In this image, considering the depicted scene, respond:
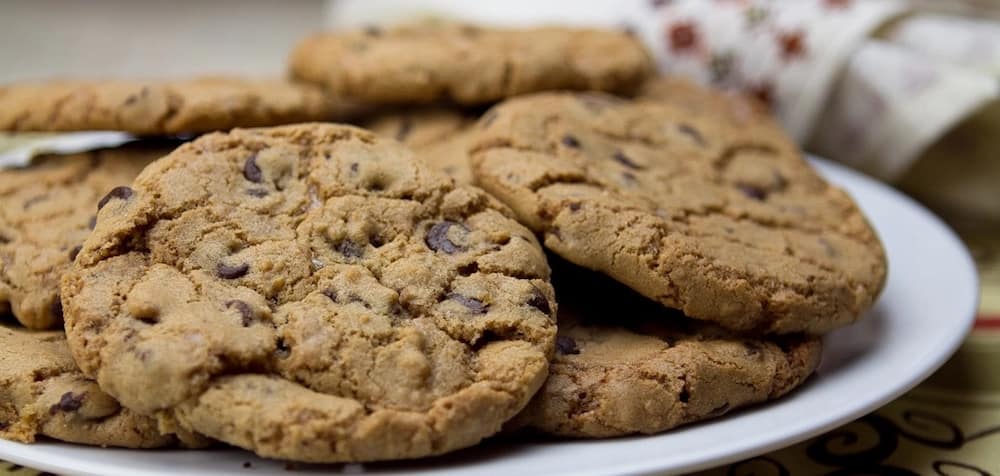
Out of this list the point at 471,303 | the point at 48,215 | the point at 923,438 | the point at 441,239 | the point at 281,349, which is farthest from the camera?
the point at 48,215

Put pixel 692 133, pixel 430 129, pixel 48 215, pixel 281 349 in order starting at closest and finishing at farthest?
pixel 281 349
pixel 48 215
pixel 692 133
pixel 430 129

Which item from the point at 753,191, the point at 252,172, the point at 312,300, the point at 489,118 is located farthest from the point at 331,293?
the point at 753,191

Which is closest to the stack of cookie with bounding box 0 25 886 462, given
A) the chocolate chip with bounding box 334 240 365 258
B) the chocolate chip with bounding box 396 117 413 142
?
the chocolate chip with bounding box 334 240 365 258

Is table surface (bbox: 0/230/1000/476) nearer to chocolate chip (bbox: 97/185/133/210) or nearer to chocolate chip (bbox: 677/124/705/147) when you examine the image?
chocolate chip (bbox: 97/185/133/210)

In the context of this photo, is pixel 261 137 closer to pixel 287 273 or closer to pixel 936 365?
pixel 287 273

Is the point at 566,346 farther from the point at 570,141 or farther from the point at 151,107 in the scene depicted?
the point at 151,107

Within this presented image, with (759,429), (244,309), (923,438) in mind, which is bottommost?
(923,438)

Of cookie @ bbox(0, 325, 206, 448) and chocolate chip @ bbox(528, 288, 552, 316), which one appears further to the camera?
chocolate chip @ bbox(528, 288, 552, 316)
